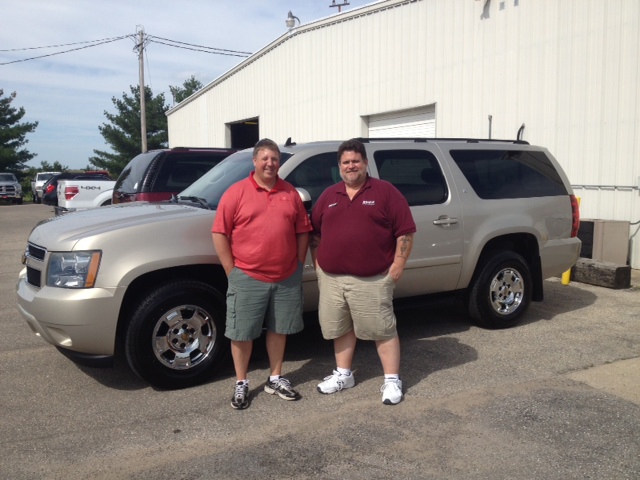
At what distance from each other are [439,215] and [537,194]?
4.67 ft

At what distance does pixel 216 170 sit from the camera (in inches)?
231

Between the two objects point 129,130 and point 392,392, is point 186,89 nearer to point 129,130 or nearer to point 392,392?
point 129,130

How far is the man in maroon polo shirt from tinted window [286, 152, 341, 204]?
0.76 metres

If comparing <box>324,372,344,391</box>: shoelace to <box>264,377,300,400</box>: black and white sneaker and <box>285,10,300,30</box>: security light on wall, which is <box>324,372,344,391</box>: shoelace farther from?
<box>285,10,300,30</box>: security light on wall

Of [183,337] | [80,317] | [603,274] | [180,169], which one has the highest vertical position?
[180,169]

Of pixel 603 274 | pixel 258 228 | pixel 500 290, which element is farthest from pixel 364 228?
pixel 603 274

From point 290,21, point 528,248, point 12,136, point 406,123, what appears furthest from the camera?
point 12,136

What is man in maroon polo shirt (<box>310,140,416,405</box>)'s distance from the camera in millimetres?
4277

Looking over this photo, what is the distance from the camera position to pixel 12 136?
149ft

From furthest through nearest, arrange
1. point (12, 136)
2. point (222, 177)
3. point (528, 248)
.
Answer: point (12, 136)
point (528, 248)
point (222, 177)

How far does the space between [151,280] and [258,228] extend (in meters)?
0.95

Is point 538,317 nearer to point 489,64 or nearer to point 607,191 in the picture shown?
point 607,191

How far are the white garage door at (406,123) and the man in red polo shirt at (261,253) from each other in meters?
8.77

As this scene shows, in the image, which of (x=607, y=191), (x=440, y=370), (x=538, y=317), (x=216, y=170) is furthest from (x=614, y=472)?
(x=607, y=191)
